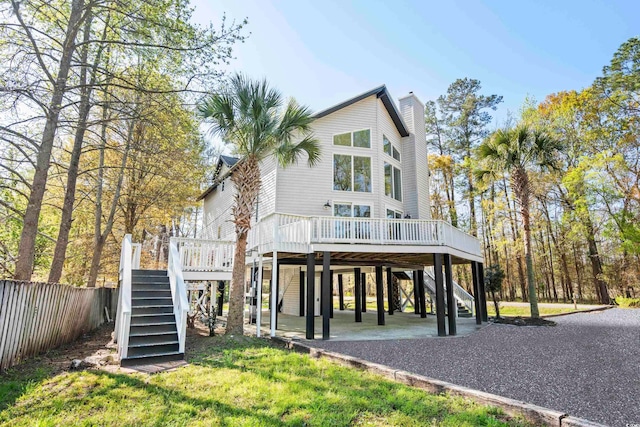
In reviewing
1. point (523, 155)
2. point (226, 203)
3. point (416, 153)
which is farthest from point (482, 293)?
point (226, 203)

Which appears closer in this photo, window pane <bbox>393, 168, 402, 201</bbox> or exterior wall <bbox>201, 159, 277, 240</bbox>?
exterior wall <bbox>201, 159, 277, 240</bbox>

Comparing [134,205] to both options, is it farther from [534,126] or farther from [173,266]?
[534,126]

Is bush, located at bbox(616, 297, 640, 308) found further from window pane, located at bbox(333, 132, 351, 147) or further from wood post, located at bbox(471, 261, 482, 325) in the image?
window pane, located at bbox(333, 132, 351, 147)

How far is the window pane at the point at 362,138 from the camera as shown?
14.6 m

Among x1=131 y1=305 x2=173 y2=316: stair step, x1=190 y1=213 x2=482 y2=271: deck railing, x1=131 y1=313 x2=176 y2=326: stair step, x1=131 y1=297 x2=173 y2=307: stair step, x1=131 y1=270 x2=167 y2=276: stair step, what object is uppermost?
x1=190 y1=213 x2=482 y2=271: deck railing

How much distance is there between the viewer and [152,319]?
279 inches

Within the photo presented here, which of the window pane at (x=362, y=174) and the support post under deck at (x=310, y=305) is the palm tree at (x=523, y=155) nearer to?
the window pane at (x=362, y=174)

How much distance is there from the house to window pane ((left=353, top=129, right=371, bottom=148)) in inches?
1.8

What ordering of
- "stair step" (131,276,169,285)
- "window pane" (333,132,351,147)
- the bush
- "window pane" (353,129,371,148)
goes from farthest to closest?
the bush, "window pane" (353,129,371,148), "window pane" (333,132,351,147), "stair step" (131,276,169,285)

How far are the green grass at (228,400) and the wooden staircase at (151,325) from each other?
791 millimetres

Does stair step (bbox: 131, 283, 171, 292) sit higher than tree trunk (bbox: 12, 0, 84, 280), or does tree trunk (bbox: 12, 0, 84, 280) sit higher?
tree trunk (bbox: 12, 0, 84, 280)

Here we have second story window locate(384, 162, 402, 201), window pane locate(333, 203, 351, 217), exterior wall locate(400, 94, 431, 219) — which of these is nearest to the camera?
window pane locate(333, 203, 351, 217)

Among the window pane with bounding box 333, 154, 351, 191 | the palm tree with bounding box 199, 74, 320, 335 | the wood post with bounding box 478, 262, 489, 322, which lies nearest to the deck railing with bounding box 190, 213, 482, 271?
the palm tree with bounding box 199, 74, 320, 335

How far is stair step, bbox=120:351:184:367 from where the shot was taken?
5837 mm
